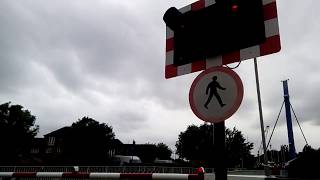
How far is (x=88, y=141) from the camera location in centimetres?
6862

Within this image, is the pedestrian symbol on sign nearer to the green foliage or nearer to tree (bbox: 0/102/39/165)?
the green foliage

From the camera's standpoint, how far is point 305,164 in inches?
480

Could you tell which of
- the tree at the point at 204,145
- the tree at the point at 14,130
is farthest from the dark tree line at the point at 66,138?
the tree at the point at 204,145

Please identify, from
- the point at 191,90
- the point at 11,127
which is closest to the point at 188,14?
the point at 191,90

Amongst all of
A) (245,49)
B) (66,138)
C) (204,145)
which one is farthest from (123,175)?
(204,145)

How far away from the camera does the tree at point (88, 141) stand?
6700 centimetres

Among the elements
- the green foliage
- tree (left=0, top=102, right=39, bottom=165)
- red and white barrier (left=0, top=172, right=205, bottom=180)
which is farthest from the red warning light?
tree (left=0, top=102, right=39, bottom=165)

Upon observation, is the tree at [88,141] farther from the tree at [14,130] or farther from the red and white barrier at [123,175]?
the red and white barrier at [123,175]

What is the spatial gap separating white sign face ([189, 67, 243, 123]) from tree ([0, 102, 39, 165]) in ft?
212

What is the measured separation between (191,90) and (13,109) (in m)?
68.7

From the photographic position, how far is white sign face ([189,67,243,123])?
105 inches

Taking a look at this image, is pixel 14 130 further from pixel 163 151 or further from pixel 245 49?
pixel 163 151

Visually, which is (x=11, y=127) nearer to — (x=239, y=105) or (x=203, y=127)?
(x=203, y=127)

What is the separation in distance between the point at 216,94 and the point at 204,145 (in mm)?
79734
